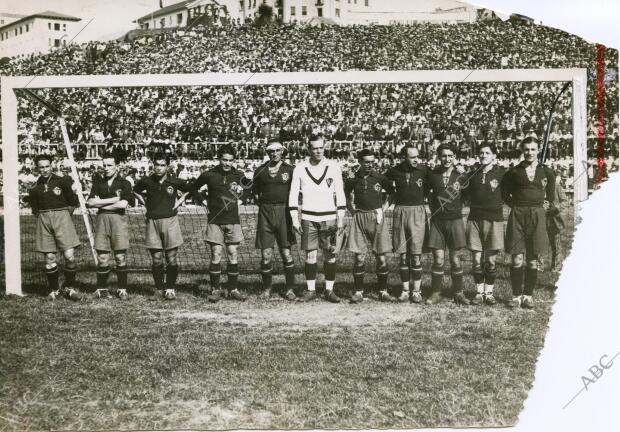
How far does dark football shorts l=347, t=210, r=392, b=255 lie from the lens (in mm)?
3557

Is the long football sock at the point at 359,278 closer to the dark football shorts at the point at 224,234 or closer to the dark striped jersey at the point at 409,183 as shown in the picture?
the dark striped jersey at the point at 409,183

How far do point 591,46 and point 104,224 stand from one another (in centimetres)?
272

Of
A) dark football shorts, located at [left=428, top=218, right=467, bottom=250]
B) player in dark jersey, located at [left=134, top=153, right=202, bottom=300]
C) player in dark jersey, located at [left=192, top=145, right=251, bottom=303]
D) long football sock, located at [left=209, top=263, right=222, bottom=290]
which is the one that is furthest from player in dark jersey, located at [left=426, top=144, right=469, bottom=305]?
player in dark jersey, located at [left=134, top=153, right=202, bottom=300]

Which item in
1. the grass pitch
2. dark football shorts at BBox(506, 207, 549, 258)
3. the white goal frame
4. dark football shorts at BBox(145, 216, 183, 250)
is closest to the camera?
the grass pitch

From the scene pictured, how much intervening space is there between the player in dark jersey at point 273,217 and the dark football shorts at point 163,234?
17.2 inches

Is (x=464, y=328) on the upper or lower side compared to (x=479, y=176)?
lower

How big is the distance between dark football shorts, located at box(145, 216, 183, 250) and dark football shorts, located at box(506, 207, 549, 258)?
1.76 meters

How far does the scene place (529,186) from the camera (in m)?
3.48

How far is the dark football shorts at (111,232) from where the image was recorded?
360 centimetres

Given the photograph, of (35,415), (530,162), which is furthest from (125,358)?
(530,162)

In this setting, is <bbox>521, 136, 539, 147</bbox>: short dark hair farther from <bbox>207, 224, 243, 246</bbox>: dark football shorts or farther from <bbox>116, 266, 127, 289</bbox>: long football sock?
<bbox>116, 266, 127, 289</bbox>: long football sock

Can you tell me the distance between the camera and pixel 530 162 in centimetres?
345

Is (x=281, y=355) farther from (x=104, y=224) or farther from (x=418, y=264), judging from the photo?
(x=104, y=224)

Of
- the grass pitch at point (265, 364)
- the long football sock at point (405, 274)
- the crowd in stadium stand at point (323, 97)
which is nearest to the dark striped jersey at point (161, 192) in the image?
the crowd in stadium stand at point (323, 97)
